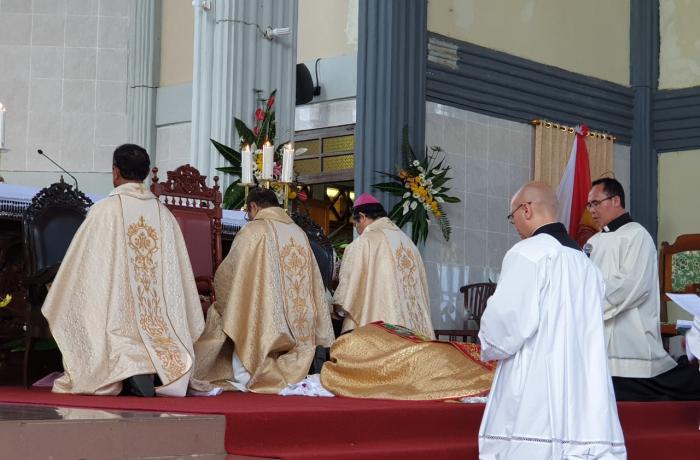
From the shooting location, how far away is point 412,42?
436 inches

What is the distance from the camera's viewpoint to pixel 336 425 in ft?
16.0

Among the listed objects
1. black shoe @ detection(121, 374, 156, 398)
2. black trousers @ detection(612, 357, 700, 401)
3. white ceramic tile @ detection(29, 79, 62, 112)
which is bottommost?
black trousers @ detection(612, 357, 700, 401)

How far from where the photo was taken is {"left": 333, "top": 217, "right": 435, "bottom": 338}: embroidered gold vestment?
7.80 m

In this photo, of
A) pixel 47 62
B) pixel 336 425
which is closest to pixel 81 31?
pixel 47 62

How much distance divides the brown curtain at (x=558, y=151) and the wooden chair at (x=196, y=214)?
5.53 m

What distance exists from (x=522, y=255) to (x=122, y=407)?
1746mm

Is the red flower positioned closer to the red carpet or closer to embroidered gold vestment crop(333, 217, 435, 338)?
embroidered gold vestment crop(333, 217, 435, 338)

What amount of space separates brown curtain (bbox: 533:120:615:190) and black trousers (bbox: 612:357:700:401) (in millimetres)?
5141

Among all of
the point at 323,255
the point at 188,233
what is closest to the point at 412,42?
the point at 323,255

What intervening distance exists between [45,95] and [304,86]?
3046 millimetres

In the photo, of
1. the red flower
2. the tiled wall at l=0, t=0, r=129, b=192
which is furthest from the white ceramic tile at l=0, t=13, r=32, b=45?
the red flower

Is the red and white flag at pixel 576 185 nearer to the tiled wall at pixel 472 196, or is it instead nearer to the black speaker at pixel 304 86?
the tiled wall at pixel 472 196

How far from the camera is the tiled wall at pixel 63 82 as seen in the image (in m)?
12.6

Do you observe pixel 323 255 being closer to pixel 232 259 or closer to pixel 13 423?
pixel 232 259
